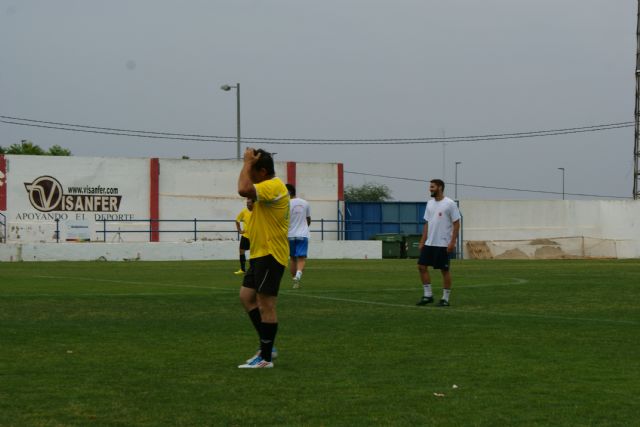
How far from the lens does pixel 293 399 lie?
773cm

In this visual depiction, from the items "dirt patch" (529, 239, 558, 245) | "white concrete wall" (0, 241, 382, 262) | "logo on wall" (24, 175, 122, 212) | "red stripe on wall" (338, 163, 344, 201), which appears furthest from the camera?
"red stripe on wall" (338, 163, 344, 201)

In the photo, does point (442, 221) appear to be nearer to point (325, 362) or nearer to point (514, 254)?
point (325, 362)

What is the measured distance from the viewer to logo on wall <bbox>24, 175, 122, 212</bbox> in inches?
2186

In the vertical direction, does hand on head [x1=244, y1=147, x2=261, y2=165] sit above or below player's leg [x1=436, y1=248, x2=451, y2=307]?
above

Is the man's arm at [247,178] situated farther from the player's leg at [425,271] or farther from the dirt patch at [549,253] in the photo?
the dirt patch at [549,253]

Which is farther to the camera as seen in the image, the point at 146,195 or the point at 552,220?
the point at 552,220

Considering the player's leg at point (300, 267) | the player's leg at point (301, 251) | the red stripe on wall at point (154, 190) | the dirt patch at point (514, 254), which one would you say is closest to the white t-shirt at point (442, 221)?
the player's leg at point (300, 267)

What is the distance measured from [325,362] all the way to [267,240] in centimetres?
120

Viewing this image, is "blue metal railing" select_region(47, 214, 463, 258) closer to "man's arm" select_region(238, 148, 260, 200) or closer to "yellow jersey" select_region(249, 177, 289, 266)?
"yellow jersey" select_region(249, 177, 289, 266)

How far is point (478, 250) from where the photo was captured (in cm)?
6056

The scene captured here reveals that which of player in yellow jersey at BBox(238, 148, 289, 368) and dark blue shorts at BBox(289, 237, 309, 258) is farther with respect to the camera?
dark blue shorts at BBox(289, 237, 309, 258)

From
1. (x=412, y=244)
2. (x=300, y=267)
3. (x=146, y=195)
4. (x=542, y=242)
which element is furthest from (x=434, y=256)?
(x=542, y=242)

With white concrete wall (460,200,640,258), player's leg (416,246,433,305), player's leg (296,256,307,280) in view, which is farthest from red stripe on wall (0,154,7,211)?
player's leg (416,246,433,305)

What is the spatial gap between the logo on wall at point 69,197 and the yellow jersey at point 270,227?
1877 inches
